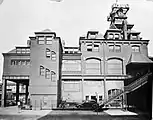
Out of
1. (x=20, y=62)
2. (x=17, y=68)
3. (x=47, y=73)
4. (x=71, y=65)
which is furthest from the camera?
(x=71, y=65)

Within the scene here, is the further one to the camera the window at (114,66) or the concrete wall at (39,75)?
the window at (114,66)

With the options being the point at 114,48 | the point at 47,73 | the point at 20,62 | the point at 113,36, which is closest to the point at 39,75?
A: the point at 47,73

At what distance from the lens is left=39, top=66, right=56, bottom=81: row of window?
10500 millimetres

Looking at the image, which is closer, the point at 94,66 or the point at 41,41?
the point at 41,41

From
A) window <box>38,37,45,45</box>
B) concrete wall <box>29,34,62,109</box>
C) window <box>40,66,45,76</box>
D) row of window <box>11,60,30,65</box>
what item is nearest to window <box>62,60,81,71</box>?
concrete wall <box>29,34,62,109</box>

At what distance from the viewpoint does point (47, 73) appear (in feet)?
34.7

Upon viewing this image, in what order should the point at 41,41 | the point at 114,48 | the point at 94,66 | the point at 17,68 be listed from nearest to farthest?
the point at 41,41 → the point at 17,68 → the point at 114,48 → the point at 94,66

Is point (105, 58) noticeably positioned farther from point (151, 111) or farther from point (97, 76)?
point (151, 111)

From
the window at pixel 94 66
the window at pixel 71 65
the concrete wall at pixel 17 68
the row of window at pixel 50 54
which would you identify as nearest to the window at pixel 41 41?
the row of window at pixel 50 54

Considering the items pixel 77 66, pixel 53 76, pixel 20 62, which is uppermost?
pixel 20 62

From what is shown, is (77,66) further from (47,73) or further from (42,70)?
(42,70)

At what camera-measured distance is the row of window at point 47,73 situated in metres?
10.5

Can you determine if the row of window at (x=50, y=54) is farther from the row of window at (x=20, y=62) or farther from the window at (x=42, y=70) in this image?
the row of window at (x=20, y=62)

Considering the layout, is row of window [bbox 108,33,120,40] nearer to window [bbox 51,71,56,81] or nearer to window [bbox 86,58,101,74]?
window [bbox 86,58,101,74]
